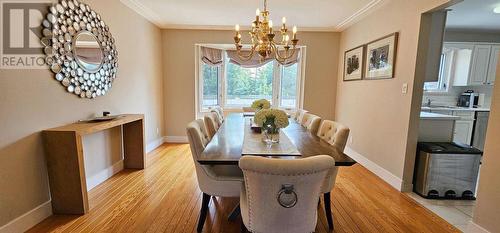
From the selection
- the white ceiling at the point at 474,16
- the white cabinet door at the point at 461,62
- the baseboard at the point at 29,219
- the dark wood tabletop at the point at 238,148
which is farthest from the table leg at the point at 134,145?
the white cabinet door at the point at 461,62

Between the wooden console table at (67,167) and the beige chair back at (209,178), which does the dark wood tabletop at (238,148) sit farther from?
the wooden console table at (67,167)

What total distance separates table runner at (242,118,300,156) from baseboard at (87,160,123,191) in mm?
1894

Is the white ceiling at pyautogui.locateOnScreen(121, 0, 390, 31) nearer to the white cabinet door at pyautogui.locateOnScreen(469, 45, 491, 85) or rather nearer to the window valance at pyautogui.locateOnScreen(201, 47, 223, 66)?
the window valance at pyautogui.locateOnScreen(201, 47, 223, 66)

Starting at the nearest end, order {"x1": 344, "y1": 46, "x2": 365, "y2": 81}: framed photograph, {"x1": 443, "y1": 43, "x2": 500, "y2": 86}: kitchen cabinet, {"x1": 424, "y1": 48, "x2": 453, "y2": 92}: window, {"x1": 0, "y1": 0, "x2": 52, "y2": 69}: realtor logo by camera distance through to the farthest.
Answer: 1. {"x1": 0, "y1": 0, "x2": 52, "y2": 69}: realtor logo
2. {"x1": 344, "y1": 46, "x2": 365, "y2": 81}: framed photograph
3. {"x1": 443, "y1": 43, "x2": 500, "y2": 86}: kitchen cabinet
4. {"x1": 424, "y1": 48, "x2": 453, "y2": 92}: window

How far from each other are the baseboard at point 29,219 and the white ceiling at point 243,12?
2646 mm

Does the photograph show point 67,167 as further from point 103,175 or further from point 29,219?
point 103,175

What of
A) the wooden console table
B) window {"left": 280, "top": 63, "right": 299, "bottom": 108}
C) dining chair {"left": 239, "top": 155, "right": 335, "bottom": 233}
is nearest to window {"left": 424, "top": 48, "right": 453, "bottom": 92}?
window {"left": 280, "top": 63, "right": 299, "bottom": 108}

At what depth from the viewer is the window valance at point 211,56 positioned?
4828 millimetres

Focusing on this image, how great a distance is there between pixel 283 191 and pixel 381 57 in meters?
2.77

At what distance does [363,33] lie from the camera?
3703 millimetres

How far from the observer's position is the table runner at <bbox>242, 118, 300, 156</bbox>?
1635 mm

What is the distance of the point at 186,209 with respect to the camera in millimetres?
2227

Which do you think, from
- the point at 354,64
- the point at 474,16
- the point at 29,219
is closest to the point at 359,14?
the point at 354,64

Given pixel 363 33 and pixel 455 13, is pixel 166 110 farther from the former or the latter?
pixel 455 13
